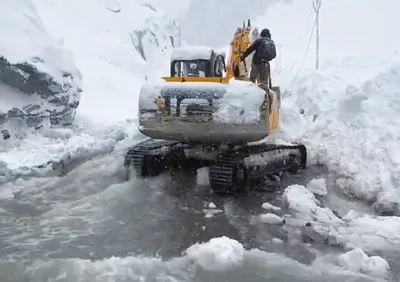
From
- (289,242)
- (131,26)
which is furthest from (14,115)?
(131,26)

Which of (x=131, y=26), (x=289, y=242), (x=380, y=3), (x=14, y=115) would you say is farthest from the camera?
(x=380, y=3)

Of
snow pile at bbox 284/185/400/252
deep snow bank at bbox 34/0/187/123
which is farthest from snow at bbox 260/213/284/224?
deep snow bank at bbox 34/0/187/123

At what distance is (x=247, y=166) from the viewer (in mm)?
8531

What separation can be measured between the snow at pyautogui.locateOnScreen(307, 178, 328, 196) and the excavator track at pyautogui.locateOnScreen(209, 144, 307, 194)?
2.55ft

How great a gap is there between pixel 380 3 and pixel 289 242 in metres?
40.7

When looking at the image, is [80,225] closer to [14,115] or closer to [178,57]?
[178,57]

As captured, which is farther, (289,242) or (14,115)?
(14,115)

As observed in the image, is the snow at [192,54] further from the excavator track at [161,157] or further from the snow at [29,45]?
the snow at [29,45]

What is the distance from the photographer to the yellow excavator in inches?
324

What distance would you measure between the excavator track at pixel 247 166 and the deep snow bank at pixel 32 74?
5240 millimetres

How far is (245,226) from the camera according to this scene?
6.92 metres

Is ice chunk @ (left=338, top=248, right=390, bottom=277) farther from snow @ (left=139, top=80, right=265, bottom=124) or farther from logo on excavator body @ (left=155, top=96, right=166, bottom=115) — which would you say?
logo on excavator body @ (left=155, top=96, right=166, bottom=115)

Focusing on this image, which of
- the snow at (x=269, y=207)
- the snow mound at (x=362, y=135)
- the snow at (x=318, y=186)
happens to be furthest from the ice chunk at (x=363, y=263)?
the snow at (x=318, y=186)

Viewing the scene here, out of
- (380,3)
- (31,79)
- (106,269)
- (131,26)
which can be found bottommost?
(106,269)
